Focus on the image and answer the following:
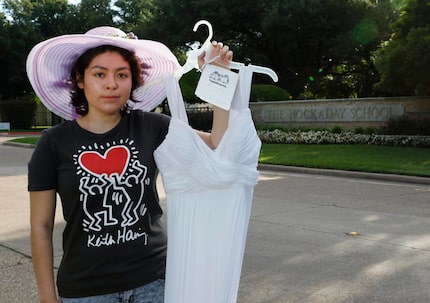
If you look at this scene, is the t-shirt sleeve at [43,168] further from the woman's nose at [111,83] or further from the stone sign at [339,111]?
the stone sign at [339,111]

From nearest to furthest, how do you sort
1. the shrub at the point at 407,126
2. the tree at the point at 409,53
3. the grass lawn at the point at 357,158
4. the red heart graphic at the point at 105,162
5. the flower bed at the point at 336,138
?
the red heart graphic at the point at 105,162
the grass lawn at the point at 357,158
the tree at the point at 409,53
the flower bed at the point at 336,138
the shrub at the point at 407,126

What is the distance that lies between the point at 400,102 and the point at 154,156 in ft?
64.6

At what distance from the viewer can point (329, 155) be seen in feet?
50.2

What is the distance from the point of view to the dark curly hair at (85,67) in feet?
6.22

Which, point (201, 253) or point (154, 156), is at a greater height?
point (154, 156)

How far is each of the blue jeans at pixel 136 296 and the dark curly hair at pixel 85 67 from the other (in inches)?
25.3

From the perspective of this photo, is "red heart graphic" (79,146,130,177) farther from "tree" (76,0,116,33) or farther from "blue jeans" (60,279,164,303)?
"tree" (76,0,116,33)

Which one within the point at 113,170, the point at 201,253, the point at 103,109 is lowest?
the point at 201,253

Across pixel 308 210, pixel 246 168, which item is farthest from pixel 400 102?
pixel 246 168

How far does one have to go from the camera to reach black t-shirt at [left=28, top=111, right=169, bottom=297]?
1.74 metres

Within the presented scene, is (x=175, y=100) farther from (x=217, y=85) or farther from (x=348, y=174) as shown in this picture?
(x=348, y=174)

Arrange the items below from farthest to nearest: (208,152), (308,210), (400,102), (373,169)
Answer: (400,102), (373,169), (308,210), (208,152)

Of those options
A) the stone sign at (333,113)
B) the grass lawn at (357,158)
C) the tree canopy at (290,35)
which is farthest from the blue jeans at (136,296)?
the tree canopy at (290,35)

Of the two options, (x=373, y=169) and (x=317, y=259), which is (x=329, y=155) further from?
(x=317, y=259)
